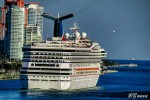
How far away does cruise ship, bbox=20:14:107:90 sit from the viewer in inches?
5615

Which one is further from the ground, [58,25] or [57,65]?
[58,25]

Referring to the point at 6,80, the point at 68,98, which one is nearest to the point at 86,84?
the point at 68,98

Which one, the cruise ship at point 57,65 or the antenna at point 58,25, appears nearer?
the cruise ship at point 57,65

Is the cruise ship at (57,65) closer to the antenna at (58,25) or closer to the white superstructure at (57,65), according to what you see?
the white superstructure at (57,65)

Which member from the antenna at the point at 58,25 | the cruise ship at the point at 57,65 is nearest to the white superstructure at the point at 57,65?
the cruise ship at the point at 57,65

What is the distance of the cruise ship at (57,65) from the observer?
142625mm

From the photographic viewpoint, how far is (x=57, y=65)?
143250mm

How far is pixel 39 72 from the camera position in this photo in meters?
143

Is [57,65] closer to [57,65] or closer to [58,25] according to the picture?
[57,65]

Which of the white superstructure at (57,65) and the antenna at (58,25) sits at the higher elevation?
the antenna at (58,25)

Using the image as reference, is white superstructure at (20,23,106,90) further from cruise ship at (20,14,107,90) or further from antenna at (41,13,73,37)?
antenna at (41,13,73,37)

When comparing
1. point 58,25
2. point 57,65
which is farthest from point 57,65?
point 58,25

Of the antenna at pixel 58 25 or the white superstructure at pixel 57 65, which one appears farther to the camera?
the antenna at pixel 58 25

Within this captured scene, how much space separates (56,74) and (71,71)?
12.3 feet
